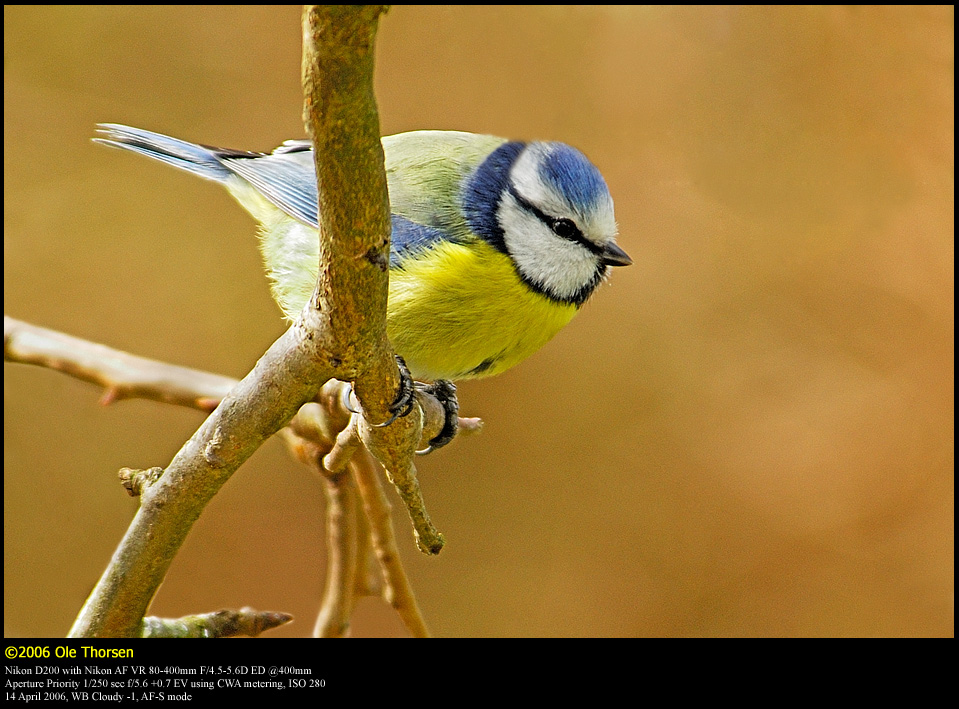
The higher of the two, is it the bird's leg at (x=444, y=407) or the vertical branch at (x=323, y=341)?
the vertical branch at (x=323, y=341)

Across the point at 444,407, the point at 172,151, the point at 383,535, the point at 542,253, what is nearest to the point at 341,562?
the point at 383,535

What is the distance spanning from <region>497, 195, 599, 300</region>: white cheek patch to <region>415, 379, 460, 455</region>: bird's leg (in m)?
0.21

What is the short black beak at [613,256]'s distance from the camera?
41.6 inches

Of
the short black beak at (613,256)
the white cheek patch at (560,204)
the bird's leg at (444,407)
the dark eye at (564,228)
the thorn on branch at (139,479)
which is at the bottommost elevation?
the bird's leg at (444,407)

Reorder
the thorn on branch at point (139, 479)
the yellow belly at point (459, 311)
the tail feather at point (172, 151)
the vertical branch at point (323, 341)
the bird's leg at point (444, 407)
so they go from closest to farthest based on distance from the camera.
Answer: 1. the vertical branch at point (323, 341)
2. the thorn on branch at point (139, 479)
3. the yellow belly at point (459, 311)
4. the bird's leg at point (444, 407)
5. the tail feather at point (172, 151)

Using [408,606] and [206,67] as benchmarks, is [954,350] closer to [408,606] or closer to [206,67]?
[408,606]

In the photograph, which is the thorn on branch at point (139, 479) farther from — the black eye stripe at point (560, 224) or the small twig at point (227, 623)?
the black eye stripe at point (560, 224)

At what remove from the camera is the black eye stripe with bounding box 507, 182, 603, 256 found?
3.47 feet

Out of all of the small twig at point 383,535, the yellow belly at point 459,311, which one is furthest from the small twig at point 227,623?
the yellow belly at point 459,311

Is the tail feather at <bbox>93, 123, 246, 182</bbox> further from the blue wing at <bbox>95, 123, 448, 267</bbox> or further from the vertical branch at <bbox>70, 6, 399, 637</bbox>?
the vertical branch at <bbox>70, 6, 399, 637</bbox>

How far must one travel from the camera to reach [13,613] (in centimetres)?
138

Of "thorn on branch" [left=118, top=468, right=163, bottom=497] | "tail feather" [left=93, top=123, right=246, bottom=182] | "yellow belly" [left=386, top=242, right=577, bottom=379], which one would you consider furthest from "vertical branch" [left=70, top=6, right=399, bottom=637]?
"tail feather" [left=93, top=123, right=246, bottom=182]

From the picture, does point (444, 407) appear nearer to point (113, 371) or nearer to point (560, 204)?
point (560, 204)
